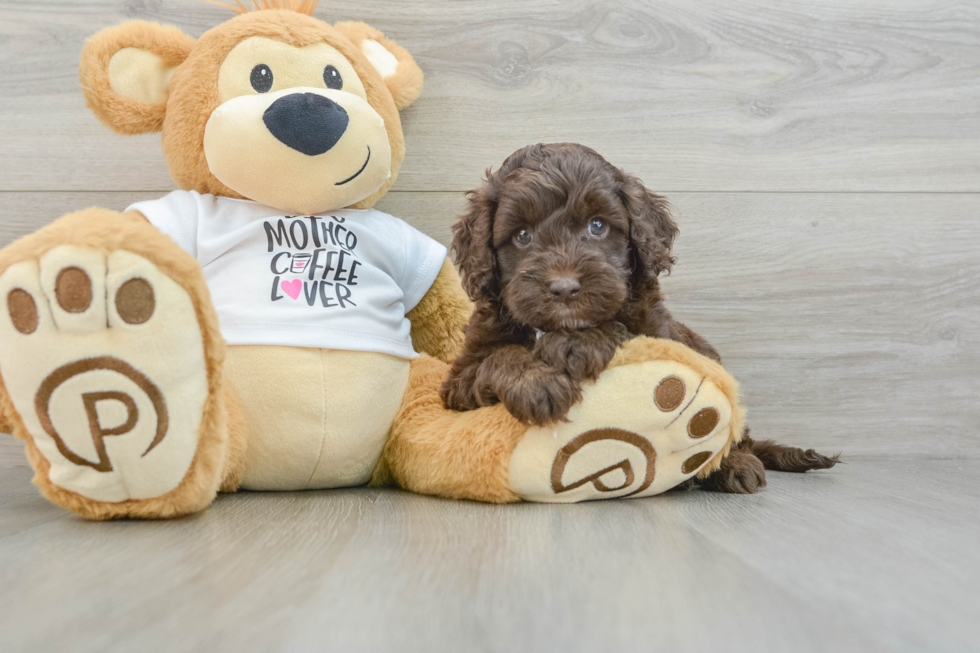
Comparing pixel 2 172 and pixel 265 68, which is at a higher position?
pixel 265 68

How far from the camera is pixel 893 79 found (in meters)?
1.93

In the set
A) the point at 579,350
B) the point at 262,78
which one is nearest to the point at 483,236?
the point at 579,350

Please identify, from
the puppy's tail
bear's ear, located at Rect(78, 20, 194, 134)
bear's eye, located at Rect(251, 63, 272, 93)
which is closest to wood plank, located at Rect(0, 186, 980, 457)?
the puppy's tail

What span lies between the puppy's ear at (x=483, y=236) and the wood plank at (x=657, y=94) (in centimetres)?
54

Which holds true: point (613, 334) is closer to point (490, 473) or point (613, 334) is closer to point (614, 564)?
point (490, 473)

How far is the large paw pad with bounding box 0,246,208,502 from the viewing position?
0.95 meters

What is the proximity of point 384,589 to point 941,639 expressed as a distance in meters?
0.57

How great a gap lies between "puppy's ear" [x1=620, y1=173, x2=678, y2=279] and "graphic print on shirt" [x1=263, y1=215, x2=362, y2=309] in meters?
0.57

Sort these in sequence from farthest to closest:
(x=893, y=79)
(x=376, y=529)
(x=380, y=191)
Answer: (x=893, y=79) < (x=380, y=191) < (x=376, y=529)

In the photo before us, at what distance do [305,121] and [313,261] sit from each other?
28cm

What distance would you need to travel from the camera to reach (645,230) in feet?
4.23

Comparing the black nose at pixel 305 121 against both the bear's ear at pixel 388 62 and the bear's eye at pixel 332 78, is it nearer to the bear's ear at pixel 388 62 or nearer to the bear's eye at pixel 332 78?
the bear's eye at pixel 332 78

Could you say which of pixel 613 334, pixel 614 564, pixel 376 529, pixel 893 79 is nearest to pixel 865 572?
pixel 614 564

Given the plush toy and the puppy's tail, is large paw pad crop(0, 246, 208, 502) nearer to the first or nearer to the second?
the plush toy
